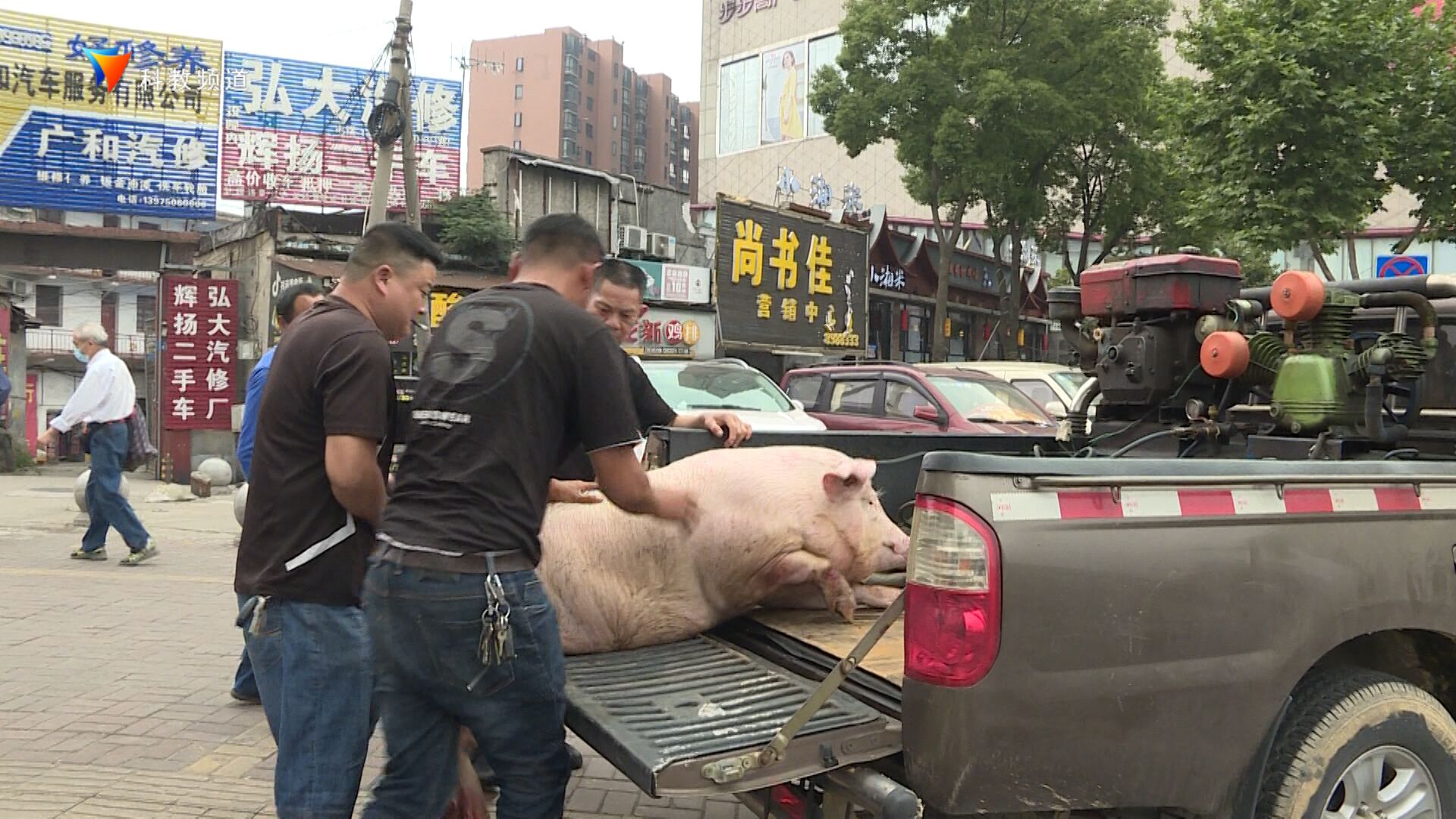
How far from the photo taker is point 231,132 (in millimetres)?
27453

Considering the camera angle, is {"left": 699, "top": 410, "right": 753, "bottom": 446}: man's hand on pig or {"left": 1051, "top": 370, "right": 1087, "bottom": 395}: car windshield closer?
{"left": 699, "top": 410, "right": 753, "bottom": 446}: man's hand on pig

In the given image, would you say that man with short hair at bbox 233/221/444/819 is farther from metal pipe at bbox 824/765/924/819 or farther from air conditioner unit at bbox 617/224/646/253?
air conditioner unit at bbox 617/224/646/253

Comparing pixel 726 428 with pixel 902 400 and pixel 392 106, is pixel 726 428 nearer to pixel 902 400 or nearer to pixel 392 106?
pixel 902 400

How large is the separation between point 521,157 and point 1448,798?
802 inches

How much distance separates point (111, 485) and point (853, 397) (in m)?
7.16

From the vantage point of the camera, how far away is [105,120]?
25.3 metres

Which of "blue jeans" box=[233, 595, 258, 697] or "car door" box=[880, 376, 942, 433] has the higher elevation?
"car door" box=[880, 376, 942, 433]

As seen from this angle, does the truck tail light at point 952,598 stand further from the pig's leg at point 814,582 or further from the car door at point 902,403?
the car door at point 902,403

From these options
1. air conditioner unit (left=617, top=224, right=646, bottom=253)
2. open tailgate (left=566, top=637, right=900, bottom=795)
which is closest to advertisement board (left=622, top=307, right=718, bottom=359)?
air conditioner unit (left=617, top=224, right=646, bottom=253)

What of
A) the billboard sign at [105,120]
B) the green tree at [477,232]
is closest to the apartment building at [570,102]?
the billboard sign at [105,120]

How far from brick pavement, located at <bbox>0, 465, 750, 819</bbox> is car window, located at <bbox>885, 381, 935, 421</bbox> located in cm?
647

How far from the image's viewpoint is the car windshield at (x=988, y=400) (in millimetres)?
10266

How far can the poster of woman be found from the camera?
48.0m

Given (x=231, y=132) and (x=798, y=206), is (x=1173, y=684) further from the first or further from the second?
(x=231, y=132)
